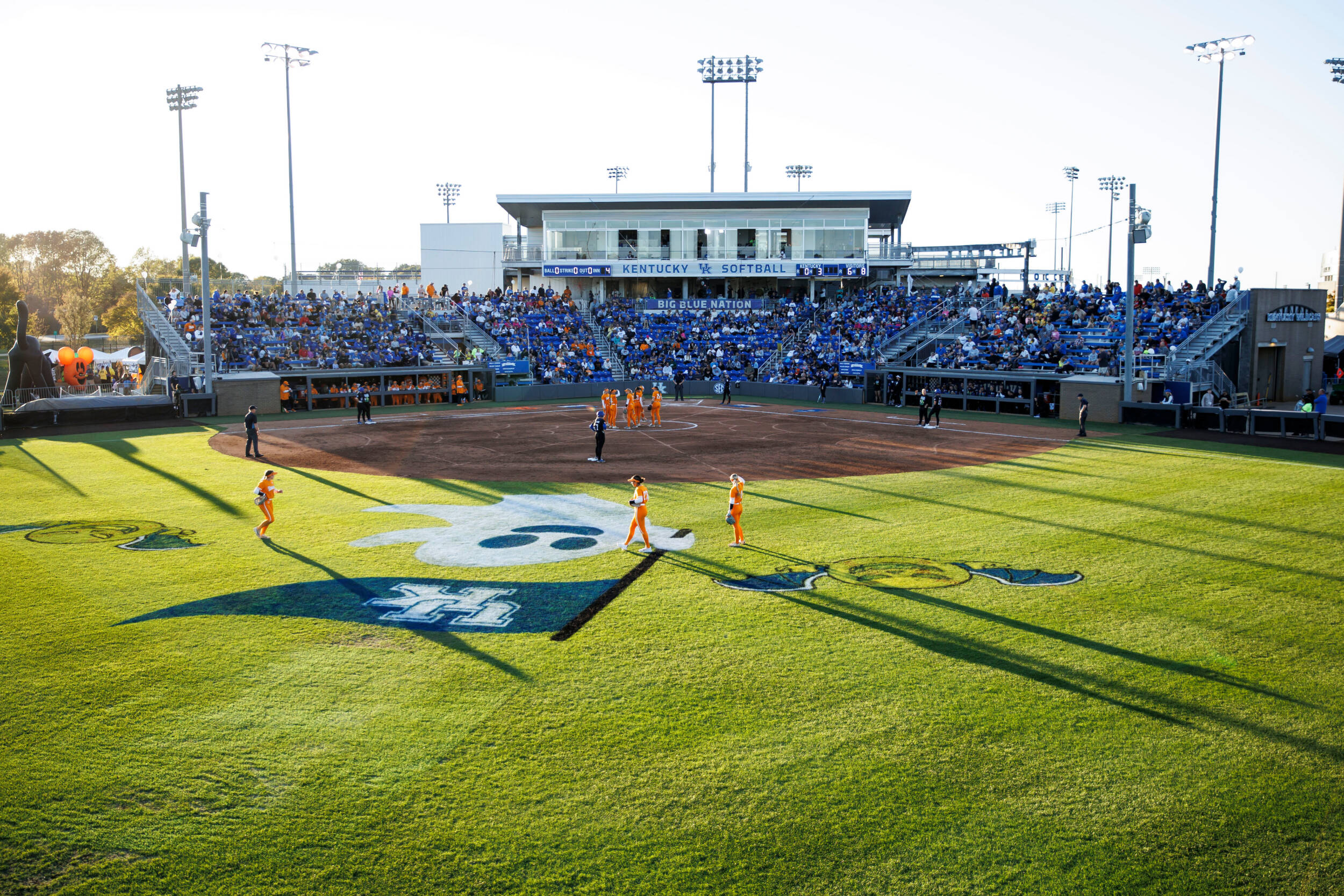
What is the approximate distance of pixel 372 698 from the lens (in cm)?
995

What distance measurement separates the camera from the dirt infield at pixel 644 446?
2575 cm

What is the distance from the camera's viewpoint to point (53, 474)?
80.8 ft

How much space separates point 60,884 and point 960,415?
38.9m

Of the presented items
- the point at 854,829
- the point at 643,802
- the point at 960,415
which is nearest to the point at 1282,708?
the point at 854,829

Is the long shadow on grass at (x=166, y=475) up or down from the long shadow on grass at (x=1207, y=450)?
down

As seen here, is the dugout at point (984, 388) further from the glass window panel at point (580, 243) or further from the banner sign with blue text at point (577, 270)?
the glass window panel at point (580, 243)

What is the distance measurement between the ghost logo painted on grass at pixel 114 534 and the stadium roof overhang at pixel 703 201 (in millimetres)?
47933

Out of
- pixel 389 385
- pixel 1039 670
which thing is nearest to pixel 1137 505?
pixel 1039 670

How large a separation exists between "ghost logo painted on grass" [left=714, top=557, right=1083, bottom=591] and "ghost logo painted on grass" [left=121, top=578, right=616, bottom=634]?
2.64 metres

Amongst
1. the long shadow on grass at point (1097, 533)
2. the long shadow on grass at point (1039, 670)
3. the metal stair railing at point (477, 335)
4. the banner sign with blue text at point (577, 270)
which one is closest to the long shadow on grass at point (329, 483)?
the long shadow on grass at point (1097, 533)

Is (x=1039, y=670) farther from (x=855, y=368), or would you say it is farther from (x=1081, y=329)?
(x=855, y=368)

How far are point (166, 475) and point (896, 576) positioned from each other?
2009 centimetres

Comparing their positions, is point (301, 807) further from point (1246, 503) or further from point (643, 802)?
point (1246, 503)

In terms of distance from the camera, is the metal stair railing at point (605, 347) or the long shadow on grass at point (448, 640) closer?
the long shadow on grass at point (448, 640)
